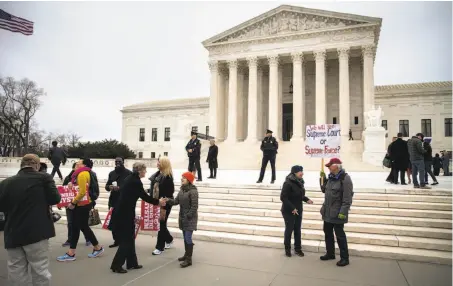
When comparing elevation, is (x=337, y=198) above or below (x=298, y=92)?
below

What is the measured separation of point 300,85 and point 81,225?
90.5 feet

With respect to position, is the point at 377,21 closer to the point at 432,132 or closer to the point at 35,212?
the point at 432,132

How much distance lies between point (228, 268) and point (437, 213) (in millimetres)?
5398

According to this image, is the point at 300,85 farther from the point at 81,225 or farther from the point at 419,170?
the point at 81,225

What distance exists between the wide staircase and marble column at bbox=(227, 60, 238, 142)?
23.2 m

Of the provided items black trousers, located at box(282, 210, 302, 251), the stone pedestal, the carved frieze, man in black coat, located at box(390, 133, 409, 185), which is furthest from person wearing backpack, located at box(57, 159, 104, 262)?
the carved frieze

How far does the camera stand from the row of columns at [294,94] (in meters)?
29.4

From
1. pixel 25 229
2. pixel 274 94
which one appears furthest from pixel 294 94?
pixel 25 229

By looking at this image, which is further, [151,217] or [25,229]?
[151,217]

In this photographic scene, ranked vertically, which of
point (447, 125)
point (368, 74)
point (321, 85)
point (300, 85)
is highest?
point (368, 74)

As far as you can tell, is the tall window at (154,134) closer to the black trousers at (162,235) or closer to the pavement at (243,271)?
the pavement at (243,271)

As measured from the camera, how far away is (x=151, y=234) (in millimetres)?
7797

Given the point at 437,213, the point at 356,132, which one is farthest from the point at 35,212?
the point at 356,132

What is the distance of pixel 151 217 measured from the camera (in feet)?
20.5
